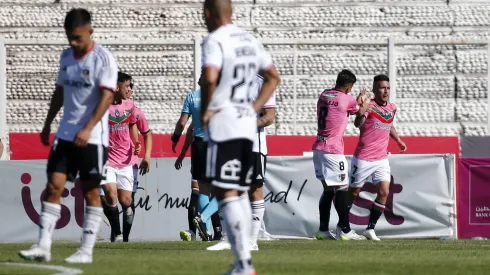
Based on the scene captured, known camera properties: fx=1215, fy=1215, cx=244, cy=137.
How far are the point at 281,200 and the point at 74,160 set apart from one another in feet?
26.8

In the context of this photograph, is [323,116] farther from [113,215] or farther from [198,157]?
[113,215]

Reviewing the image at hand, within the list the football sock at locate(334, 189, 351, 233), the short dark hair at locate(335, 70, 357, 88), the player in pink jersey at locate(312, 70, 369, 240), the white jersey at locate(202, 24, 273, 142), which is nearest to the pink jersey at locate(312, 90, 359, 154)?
the player in pink jersey at locate(312, 70, 369, 240)

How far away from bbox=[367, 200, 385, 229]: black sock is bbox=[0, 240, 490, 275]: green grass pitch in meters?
3.09

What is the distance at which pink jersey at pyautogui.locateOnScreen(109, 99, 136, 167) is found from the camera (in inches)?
573

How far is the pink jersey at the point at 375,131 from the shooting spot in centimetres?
1553

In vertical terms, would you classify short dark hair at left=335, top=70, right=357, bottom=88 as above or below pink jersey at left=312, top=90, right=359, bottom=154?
above

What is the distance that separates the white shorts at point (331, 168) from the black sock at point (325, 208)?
196mm

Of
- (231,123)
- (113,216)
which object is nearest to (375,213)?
(113,216)

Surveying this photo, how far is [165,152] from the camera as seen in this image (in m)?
18.0

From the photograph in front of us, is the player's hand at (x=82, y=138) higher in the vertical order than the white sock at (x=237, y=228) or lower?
higher

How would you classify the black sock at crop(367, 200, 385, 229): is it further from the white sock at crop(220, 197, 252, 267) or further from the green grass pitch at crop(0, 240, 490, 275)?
the white sock at crop(220, 197, 252, 267)

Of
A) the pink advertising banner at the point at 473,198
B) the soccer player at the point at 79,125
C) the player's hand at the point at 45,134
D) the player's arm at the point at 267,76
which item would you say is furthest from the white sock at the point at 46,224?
the pink advertising banner at the point at 473,198

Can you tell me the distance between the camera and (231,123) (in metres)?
7.82

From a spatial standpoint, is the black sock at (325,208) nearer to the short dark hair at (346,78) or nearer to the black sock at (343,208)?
the black sock at (343,208)
